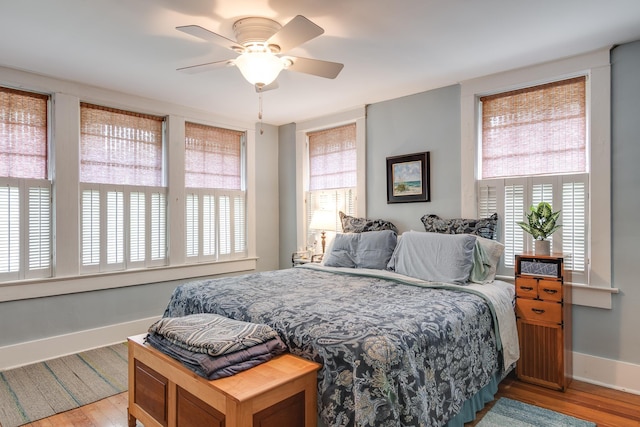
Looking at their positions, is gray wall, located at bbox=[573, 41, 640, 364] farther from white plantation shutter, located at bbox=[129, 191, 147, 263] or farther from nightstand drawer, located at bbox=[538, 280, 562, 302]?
white plantation shutter, located at bbox=[129, 191, 147, 263]

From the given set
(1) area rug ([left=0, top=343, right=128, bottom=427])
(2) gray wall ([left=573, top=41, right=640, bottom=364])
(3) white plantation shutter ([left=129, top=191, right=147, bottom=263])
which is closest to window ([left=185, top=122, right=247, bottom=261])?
(3) white plantation shutter ([left=129, top=191, right=147, bottom=263])

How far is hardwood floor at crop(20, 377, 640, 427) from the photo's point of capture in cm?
232

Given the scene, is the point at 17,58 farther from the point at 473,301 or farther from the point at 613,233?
the point at 613,233

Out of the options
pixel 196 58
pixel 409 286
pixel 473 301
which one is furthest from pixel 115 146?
pixel 473 301

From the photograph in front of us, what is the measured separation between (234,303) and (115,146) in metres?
2.46

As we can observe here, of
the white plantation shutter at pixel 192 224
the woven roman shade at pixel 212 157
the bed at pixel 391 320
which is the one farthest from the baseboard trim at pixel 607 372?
the woven roman shade at pixel 212 157

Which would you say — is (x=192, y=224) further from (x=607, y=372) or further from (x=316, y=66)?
(x=607, y=372)

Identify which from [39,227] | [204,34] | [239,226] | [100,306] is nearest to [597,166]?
[204,34]

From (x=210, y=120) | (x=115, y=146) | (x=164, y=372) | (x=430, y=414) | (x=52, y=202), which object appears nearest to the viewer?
(x=430, y=414)

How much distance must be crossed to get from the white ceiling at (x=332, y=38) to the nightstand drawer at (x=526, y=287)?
5.66 ft

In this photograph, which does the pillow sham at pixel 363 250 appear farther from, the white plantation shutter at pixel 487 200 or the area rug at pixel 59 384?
the area rug at pixel 59 384

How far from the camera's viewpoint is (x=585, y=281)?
287 centimetres

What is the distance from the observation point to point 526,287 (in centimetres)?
278

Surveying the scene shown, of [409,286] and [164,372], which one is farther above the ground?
[409,286]
